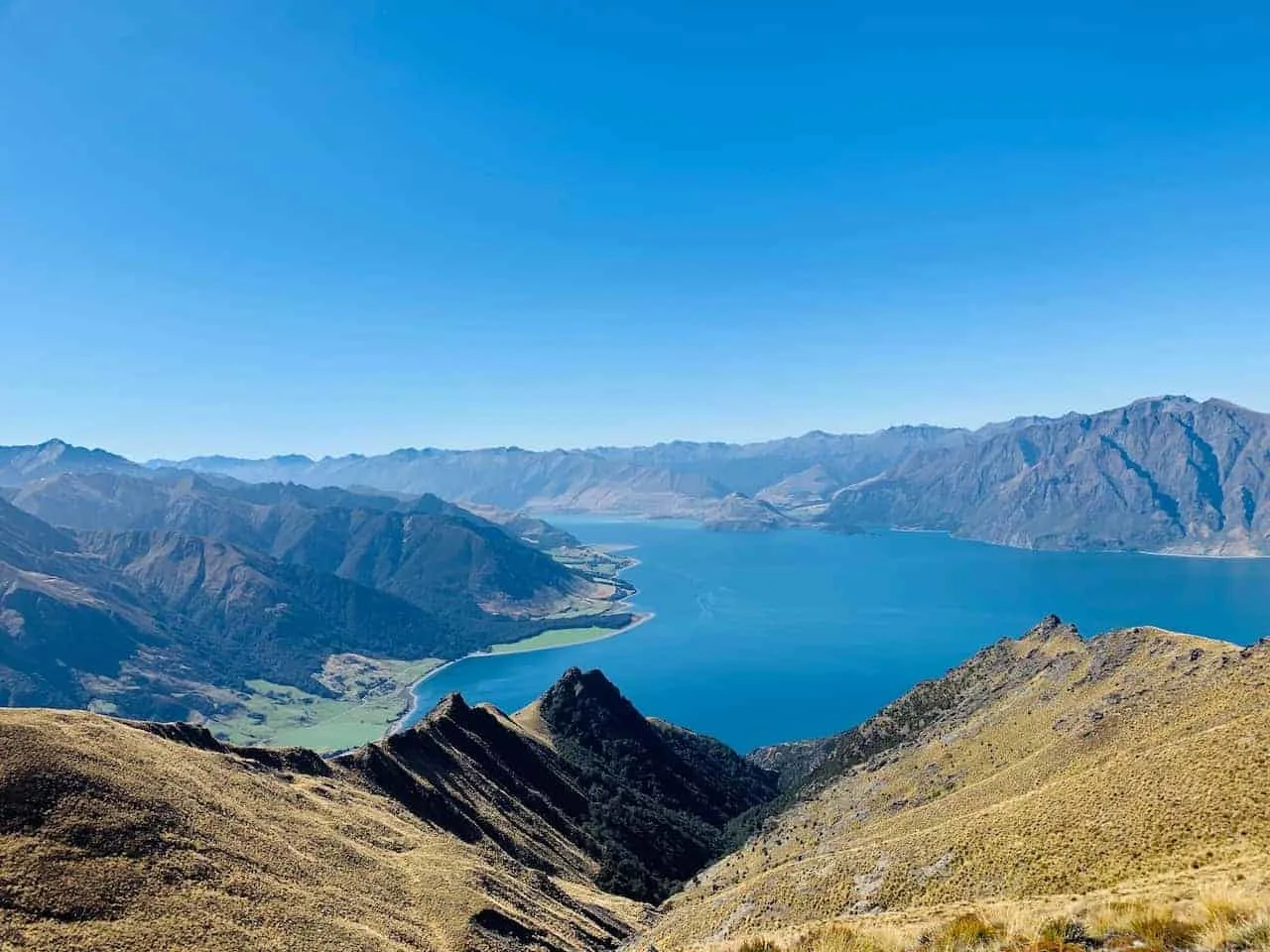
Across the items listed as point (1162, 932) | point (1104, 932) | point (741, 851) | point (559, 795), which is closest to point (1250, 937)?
point (1162, 932)

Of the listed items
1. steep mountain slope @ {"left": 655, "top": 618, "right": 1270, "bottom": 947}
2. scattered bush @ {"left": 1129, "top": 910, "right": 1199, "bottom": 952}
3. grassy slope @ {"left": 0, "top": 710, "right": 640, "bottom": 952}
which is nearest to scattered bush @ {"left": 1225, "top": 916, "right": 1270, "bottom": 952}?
scattered bush @ {"left": 1129, "top": 910, "right": 1199, "bottom": 952}

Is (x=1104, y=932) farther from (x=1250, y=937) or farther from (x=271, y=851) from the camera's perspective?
(x=271, y=851)

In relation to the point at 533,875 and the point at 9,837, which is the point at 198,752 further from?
the point at 533,875

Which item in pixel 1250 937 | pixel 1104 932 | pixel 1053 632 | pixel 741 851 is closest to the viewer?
pixel 1250 937

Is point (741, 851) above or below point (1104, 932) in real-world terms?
below

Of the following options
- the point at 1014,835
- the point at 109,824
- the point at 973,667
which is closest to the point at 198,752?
the point at 109,824

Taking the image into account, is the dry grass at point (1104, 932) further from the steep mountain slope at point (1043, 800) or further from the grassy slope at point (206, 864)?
the grassy slope at point (206, 864)
